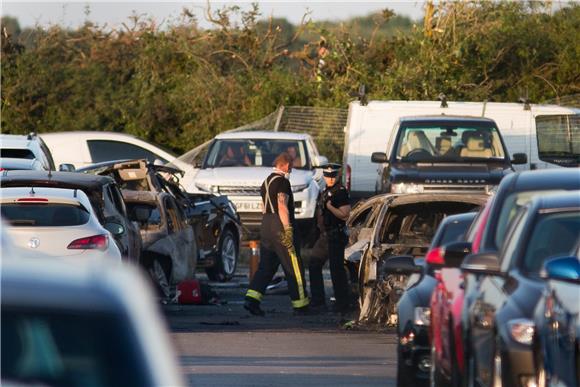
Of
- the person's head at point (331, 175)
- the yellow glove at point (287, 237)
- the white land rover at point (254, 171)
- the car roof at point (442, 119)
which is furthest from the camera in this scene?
the white land rover at point (254, 171)

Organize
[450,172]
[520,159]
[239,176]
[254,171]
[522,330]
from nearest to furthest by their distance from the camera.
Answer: [522,330], [450,172], [520,159], [239,176], [254,171]

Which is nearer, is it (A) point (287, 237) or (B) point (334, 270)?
(A) point (287, 237)

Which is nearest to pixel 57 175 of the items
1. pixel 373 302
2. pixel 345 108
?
pixel 373 302

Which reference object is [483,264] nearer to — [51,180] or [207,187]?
[51,180]

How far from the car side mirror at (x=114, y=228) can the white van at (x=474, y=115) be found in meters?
9.44

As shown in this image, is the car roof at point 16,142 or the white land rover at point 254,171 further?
the white land rover at point 254,171

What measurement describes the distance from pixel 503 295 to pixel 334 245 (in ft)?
38.6

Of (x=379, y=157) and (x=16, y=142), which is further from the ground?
(x=16, y=142)

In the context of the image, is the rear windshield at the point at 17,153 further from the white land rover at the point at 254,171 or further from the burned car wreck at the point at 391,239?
the burned car wreck at the point at 391,239

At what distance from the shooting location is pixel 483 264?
8.28 metres

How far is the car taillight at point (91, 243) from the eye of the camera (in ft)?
51.7

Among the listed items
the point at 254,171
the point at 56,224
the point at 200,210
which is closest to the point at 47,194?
the point at 56,224

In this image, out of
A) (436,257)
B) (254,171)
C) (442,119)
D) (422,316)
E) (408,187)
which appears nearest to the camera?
(436,257)

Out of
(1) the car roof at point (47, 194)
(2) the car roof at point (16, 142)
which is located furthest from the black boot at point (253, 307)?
(2) the car roof at point (16, 142)
